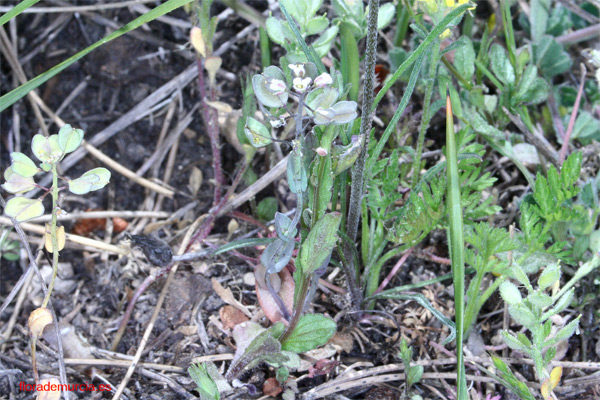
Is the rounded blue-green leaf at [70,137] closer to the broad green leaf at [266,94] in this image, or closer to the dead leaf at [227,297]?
the broad green leaf at [266,94]

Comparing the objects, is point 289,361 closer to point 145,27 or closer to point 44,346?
point 44,346

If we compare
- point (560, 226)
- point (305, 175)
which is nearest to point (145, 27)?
point (305, 175)

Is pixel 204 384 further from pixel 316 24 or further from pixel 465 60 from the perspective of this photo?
pixel 465 60

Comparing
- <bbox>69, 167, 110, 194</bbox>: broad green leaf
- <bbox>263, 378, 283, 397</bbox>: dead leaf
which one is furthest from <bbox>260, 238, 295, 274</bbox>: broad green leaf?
<bbox>69, 167, 110, 194</bbox>: broad green leaf

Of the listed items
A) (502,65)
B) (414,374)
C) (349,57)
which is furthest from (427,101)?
(414,374)

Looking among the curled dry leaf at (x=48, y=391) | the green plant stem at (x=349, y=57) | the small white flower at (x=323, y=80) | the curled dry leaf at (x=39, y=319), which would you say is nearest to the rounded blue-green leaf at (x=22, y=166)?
the curled dry leaf at (x=39, y=319)
